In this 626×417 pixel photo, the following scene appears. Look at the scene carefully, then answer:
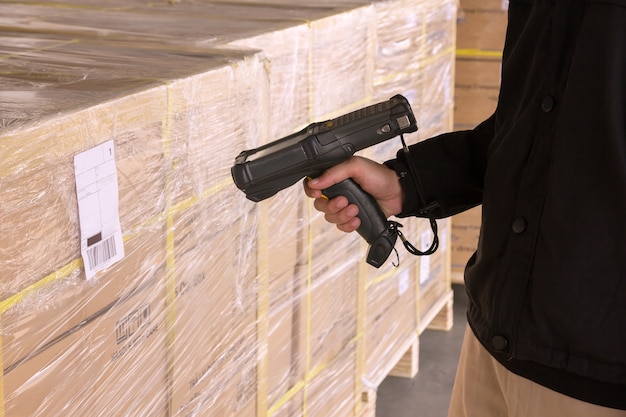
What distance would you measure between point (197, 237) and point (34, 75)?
1.32 feet

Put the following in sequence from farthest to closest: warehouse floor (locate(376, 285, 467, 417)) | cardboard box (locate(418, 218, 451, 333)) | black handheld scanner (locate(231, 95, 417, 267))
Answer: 1. cardboard box (locate(418, 218, 451, 333))
2. warehouse floor (locate(376, 285, 467, 417))
3. black handheld scanner (locate(231, 95, 417, 267))

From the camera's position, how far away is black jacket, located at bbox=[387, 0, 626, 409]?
131 centimetres

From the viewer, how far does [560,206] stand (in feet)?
4.41

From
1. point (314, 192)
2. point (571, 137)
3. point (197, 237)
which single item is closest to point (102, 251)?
point (197, 237)

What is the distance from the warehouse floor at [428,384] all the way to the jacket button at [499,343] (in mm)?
1932

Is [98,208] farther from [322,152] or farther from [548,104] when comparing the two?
[548,104]

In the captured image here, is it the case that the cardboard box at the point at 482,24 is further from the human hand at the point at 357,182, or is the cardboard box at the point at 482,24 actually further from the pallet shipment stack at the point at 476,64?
the human hand at the point at 357,182

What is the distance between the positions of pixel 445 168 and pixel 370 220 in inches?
6.5

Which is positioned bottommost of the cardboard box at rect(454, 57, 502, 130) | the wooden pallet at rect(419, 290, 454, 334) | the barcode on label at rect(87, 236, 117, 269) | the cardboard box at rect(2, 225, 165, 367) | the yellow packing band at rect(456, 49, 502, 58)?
the wooden pallet at rect(419, 290, 454, 334)

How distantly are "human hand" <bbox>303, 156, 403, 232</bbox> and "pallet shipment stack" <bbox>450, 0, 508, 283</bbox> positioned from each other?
2.46 m

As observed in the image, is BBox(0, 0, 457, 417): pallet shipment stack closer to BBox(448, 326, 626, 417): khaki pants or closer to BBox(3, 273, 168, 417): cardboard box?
BBox(3, 273, 168, 417): cardboard box

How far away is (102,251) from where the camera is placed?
138 cm

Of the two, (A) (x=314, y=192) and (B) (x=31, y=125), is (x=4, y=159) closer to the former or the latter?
(B) (x=31, y=125)

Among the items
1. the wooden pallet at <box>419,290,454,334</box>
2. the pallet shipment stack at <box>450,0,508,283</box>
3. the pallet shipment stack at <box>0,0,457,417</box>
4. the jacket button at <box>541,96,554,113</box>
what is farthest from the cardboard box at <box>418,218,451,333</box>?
the jacket button at <box>541,96,554,113</box>
